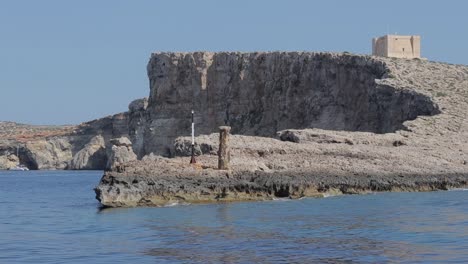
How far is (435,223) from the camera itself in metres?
26.1

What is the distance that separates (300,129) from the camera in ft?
201

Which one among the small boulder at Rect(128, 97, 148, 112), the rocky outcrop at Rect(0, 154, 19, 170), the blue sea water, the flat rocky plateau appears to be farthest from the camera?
the rocky outcrop at Rect(0, 154, 19, 170)

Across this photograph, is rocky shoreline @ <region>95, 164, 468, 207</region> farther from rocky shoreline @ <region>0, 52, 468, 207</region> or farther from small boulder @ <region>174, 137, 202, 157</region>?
small boulder @ <region>174, 137, 202, 157</region>

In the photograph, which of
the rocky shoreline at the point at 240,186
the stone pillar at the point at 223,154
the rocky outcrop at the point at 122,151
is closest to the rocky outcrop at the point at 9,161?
the rocky outcrop at the point at 122,151

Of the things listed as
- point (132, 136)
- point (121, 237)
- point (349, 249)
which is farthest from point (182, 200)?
point (132, 136)

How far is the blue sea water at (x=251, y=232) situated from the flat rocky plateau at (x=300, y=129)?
1420 millimetres

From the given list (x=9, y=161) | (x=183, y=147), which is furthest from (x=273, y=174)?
(x=9, y=161)

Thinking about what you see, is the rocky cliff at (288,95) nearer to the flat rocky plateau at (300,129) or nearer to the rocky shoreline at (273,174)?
the flat rocky plateau at (300,129)

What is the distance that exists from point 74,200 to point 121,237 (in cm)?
1834

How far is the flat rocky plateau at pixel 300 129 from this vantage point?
3434cm

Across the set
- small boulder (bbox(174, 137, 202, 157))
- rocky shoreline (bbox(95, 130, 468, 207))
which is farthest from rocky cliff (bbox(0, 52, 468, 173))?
small boulder (bbox(174, 137, 202, 157))

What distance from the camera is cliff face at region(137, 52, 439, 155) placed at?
6825cm

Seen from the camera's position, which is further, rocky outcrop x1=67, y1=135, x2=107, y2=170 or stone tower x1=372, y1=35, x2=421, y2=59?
rocky outcrop x1=67, y1=135, x2=107, y2=170

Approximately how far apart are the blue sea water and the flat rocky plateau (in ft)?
4.66
